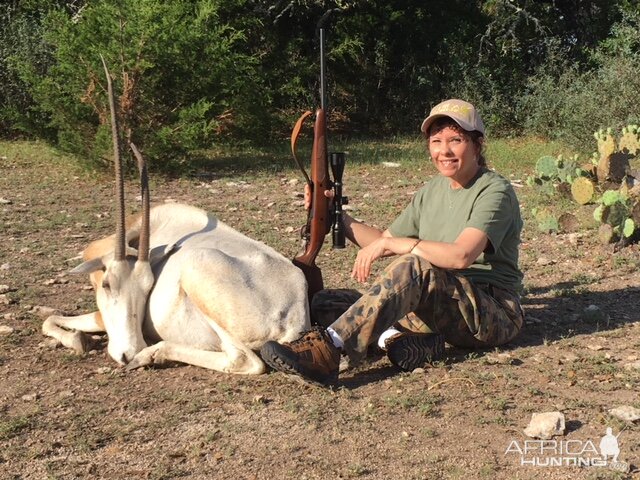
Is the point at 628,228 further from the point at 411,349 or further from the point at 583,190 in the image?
the point at 411,349

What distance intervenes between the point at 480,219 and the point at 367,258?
2.19ft

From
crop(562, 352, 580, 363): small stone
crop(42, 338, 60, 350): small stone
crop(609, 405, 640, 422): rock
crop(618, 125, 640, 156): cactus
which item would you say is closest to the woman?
crop(562, 352, 580, 363): small stone

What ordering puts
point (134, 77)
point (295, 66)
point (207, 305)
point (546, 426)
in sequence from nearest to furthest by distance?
1. point (546, 426)
2. point (207, 305)
3. point (134, 77)
4. point (295, 66)

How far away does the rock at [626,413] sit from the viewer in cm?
398

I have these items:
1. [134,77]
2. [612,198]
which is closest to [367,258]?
[612,198]

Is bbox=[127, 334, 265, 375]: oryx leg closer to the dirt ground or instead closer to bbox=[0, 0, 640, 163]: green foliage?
the dirt ground

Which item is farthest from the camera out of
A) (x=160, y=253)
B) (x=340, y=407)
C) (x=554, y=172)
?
(x=554, y=172)

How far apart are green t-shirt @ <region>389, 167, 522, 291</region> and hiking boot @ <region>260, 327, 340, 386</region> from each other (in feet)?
3.51

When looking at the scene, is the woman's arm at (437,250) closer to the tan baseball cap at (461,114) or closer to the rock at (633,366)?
the tan baseball cap at (461,114)

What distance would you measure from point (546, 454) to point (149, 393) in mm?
2138

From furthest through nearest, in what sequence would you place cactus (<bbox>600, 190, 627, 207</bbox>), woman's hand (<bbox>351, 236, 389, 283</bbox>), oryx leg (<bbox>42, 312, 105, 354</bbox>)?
cactus (<bbox>600, 190, 627, 207</bbox>)
oryx leg (<bbox>42, 312, 105, 354</bbox>)
woman's hand (<bbox>351, 236, 389, 283</bbox>)

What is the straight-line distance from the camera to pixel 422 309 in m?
4.74

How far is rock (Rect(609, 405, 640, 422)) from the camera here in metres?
3.98

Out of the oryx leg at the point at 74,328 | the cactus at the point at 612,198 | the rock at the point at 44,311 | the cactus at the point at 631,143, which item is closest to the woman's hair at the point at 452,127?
the oryx leg at the point at 74,328
